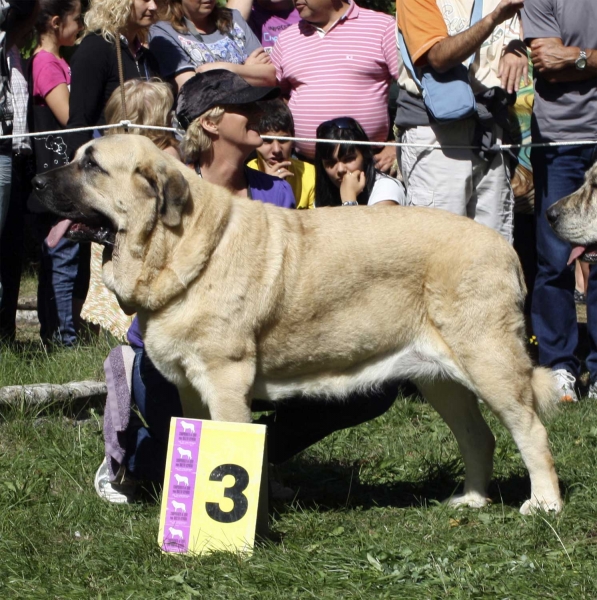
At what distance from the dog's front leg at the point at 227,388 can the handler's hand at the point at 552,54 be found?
3.21m

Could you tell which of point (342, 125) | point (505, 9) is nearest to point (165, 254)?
point (342, 125)

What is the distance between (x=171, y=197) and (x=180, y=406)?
110 cm

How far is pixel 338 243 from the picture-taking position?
423cm

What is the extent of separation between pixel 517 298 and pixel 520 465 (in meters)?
1.23

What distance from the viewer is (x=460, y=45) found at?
219 inches

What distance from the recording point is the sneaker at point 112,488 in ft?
14.9

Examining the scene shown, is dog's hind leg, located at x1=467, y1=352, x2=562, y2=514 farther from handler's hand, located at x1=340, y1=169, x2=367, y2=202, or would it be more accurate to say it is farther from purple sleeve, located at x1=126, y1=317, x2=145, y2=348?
handler's hand, located at x1=340, y1=169, x2=367, y2=202

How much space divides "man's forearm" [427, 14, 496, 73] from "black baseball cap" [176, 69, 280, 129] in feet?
4.34

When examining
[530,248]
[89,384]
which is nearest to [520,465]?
[89,384]

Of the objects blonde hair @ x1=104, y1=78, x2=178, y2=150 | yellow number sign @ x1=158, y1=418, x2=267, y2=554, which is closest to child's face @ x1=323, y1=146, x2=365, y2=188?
blonde hair @ x1=104, y1=78, x2=178, y2=150

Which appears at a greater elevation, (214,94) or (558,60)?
(558,60)

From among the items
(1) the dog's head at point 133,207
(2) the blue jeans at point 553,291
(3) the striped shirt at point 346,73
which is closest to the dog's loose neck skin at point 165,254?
(1) the dog's head at point 133,207

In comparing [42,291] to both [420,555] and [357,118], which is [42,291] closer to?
[357,118]

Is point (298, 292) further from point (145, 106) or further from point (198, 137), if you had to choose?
point (145, 106)
